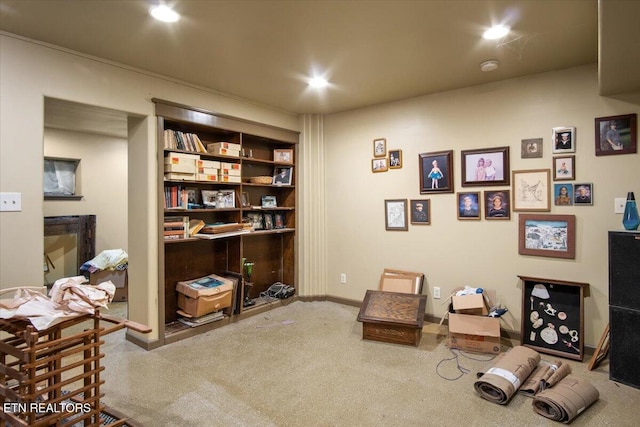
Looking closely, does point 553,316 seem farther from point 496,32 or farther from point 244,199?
point 244,199

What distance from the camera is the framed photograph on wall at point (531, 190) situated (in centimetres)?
303

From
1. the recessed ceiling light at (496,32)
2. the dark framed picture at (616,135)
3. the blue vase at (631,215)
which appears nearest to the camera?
the recessed ceiling light at (496,32)

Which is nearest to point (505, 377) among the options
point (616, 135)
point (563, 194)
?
point (563, 194)

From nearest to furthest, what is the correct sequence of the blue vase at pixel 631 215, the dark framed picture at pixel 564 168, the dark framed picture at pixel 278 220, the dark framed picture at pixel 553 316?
1. the blue vase at pixel 631 215
2. the dark framed picture at pixel 553 316
3. the dark framed picture at pixel 564 168
4. the dark framed picture at pixel 278 220

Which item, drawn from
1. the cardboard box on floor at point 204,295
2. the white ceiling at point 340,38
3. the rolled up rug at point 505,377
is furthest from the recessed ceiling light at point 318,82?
the rolled up rug at point 505,377

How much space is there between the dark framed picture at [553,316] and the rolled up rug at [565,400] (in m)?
0.67

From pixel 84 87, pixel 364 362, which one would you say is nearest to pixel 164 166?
pixel 84 87

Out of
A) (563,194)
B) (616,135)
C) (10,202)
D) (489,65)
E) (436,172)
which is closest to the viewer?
(10,202)

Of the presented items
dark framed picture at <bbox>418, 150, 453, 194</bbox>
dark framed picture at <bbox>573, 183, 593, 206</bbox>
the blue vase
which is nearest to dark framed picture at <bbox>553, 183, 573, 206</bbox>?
dark framed picture at <bbox>573, 183, 593, 206</bbox>

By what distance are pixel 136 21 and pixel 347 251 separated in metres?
3.12

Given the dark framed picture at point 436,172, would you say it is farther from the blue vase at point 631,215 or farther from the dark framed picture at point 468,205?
the blue vase at point 631,215

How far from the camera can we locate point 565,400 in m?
2.00

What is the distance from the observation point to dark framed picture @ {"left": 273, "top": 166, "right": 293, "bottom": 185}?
440 centimetres

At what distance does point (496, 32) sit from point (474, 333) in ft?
7.62
